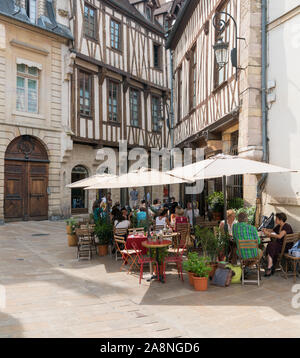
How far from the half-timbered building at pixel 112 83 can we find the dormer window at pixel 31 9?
4.69 feet

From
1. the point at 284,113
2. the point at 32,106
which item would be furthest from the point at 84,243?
the point at 32,106

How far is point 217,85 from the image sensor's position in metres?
9.32

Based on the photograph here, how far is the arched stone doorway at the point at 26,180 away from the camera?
1267cm

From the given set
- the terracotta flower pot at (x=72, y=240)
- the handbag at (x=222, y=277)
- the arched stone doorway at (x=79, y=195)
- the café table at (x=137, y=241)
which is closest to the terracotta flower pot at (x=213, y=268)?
the handbag at (x=222, y=277)

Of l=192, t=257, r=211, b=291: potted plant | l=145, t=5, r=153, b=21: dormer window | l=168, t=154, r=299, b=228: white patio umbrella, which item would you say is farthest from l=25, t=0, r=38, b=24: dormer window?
l=192, t=257, r=211, b=291: potted plant

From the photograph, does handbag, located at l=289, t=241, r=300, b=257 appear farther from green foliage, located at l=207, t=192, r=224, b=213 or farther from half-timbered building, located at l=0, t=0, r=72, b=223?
half-timbered building, located at l=0, t=0, r=72, b=223

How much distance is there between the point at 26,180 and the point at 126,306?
10.1 metres

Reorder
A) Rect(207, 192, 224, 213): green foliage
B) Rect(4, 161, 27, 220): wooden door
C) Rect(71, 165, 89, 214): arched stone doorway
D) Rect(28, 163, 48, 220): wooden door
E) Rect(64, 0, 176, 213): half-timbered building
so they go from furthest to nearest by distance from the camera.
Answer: Rect(71, 165, 89, 214): arched stone doorway
Rect(64, 0, 176, 213): half-timbered building
Rect(28, 163, 48, 220): wooden door
Rect(4, 161, 27, 220): wooden door
Rect(207, 192, 224, 213): green foliage

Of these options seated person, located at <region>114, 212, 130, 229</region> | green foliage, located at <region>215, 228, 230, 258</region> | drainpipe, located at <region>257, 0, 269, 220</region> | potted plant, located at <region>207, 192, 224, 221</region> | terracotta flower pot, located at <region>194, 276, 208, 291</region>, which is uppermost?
drainpipe, located at <region>257, 0, 269, 220</region>

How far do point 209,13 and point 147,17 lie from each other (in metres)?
10.6

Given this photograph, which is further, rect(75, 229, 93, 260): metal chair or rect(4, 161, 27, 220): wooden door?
rect(4, 161, 27, 220): wooden door

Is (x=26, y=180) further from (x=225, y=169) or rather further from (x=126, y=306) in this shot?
(x=126, y=306)

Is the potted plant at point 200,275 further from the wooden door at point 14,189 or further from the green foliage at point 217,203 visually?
the wooden door at point 14,189

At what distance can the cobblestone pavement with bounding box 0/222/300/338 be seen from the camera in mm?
3344
